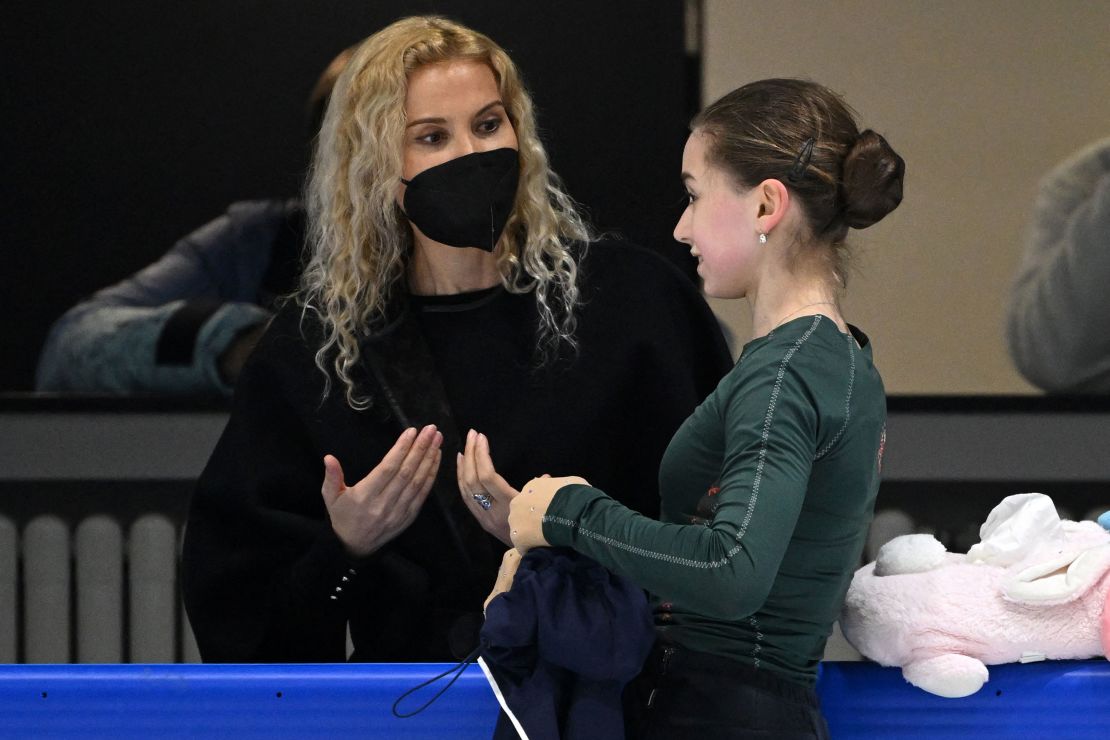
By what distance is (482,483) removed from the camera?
1917mm

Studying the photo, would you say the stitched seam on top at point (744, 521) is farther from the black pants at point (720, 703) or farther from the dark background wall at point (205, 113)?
the dark background wall at point (205, 113)

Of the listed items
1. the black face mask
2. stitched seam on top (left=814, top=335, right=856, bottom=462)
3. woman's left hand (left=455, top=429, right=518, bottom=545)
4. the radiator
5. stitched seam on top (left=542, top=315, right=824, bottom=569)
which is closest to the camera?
stitched seam on top (left=542, top=315, right=824, bottom=569)

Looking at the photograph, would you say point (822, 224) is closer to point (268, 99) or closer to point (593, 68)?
point (593, 68)

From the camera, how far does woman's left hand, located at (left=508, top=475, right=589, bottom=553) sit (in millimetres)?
1566

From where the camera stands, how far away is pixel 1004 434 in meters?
3.50

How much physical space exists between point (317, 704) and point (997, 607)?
77 centimetres

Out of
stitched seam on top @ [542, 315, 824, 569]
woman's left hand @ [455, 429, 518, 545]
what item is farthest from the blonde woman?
stitched seam on top @ [542, 315, 824, 569]

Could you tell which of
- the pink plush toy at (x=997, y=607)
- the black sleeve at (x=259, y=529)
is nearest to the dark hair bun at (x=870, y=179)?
the pink plush toy at (x=997, y=607)

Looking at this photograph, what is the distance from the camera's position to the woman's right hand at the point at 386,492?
199 centimetres

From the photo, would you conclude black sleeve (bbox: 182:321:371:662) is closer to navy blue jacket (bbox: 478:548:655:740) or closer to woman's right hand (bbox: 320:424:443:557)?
woman's right hand (bbox: 320:424:443:557)

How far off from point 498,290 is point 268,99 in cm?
153

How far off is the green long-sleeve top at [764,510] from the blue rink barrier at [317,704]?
0.22 m

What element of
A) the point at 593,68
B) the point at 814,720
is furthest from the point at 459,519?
the point at 593,68

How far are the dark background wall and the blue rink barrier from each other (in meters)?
1.99
